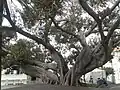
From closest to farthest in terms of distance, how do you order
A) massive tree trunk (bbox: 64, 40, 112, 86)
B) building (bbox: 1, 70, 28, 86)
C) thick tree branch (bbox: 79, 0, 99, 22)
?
1. thick tree branch (bbox: 79, 0, 99, 22)
2. massive tree trunk (bbox: 64, 40, 112, 86)
3. building (bbox: 1, 70, 28, 86)

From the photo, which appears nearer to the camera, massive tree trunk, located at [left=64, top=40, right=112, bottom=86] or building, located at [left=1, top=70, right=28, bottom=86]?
massive tree trunk, located at [left=64, top=40, right=112, bottom=86]

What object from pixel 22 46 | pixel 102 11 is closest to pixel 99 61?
pixel 22 46

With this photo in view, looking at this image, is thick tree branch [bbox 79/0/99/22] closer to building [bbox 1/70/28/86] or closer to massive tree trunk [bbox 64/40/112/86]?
massive tree trunk [bbox 64/40/112/86]

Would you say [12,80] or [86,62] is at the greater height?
[86,62]

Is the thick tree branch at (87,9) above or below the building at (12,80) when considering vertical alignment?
above

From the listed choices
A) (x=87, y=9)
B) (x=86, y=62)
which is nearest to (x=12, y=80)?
(x=86, y=62)

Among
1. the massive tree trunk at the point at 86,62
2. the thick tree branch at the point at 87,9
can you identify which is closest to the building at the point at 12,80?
the massive tree trunk at the point at 86,62

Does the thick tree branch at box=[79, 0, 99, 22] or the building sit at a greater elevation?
the thick tree branch at box=[79, 0, 99, 22]

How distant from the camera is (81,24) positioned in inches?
628

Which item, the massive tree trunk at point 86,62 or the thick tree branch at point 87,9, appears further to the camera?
the massive tree trunk at point 86,62

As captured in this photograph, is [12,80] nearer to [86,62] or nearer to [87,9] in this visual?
[86,62]

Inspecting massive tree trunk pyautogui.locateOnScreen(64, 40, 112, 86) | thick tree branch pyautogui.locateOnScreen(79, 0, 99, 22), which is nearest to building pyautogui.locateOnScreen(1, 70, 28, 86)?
massive tree trunk pyautogui.locateOnScreen(64, 40, 112, 86)

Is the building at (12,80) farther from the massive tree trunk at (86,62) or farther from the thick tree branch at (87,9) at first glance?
the thick tree branch at (87,9)

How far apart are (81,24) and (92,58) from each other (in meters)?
2.31
